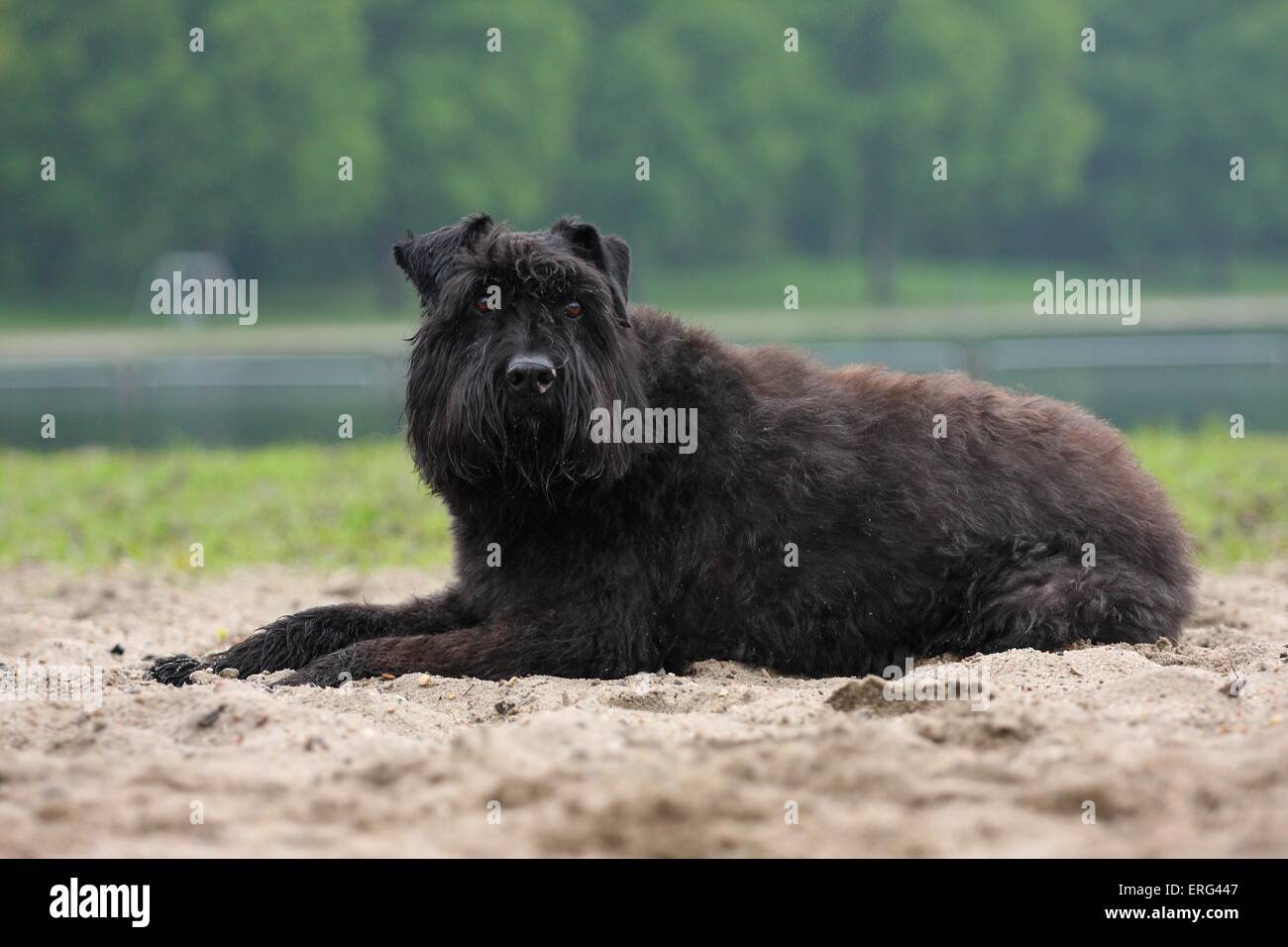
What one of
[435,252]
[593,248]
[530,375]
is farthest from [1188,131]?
[530,375]

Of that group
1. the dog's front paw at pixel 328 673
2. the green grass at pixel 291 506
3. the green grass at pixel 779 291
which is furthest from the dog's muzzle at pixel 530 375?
the green grass at pixel 779 291

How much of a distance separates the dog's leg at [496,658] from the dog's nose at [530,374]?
1.08 meters

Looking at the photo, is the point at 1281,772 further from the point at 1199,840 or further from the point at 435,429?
the point at 435,429

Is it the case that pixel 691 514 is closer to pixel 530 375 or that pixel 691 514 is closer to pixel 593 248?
pixel 530 375

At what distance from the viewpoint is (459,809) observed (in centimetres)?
409

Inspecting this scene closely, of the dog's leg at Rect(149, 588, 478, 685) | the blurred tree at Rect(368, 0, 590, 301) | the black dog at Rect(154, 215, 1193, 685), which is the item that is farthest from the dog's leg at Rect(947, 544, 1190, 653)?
the blurred tree at Rect(368, 0, 590, 301)

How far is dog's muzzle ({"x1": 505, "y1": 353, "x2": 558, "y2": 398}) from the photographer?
20.4ft

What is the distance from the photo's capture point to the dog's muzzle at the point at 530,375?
20.4 feet

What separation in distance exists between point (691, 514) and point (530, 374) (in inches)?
43.4

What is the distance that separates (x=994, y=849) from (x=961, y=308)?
51960 mm

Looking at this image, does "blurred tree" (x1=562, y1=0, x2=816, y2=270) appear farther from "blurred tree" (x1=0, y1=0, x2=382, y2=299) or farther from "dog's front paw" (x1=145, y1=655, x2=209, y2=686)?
"dog's front paw" (x1=145, y1=655, x2=209, y2=686)

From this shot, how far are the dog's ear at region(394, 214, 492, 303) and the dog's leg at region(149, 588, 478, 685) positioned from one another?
1.48 m

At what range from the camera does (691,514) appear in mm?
6863
